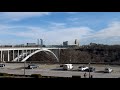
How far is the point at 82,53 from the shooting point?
4464 inches
